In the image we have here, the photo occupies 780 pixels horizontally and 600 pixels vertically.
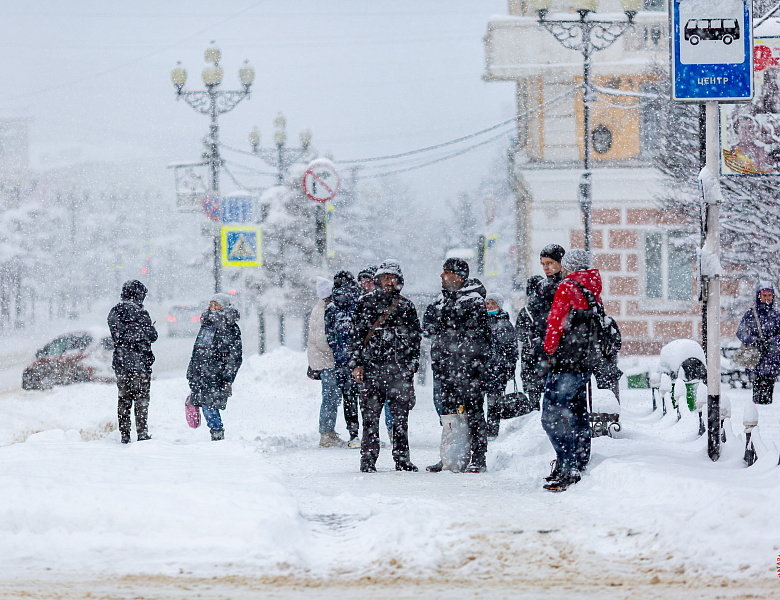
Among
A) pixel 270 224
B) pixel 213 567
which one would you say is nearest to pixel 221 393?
pixel 213 567

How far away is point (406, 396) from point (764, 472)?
10.1 feet

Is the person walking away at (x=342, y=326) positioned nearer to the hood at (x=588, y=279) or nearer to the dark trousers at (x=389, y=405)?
the dark trousers at (x=389, y=405)

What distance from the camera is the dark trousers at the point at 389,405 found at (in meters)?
8.19

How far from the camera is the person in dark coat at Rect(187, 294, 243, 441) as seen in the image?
10.4m

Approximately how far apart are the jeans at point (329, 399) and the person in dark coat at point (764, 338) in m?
6.67

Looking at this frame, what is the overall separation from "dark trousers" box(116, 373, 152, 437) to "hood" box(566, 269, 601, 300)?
5166mm

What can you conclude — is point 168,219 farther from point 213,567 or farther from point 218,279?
point 213,567

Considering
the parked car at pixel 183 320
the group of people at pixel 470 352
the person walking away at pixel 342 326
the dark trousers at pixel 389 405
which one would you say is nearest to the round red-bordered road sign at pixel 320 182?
the person walking away at pixel 342 326

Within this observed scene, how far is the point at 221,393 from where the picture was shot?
10461 mm

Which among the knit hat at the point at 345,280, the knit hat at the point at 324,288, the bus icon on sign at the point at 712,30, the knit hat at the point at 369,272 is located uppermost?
the bus icon on sign at the point at 712,30

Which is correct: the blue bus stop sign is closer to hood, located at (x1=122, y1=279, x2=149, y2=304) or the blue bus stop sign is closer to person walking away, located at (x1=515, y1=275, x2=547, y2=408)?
person walking away, located at (x1=515, y1=275, x2=547, y2=408)

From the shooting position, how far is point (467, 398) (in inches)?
320

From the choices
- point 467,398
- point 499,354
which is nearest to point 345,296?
point 499,354

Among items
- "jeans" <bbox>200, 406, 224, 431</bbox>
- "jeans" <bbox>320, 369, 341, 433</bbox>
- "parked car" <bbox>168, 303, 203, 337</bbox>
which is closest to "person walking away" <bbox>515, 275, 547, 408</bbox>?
"jeans" <bbox>320, 369, 341, 433</bbox>
